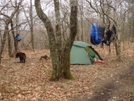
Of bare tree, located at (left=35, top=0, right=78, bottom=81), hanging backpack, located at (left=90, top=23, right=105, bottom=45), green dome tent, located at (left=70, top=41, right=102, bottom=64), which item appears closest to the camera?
bare tree, located at (left=35, top=0, right=78, bottom=81)

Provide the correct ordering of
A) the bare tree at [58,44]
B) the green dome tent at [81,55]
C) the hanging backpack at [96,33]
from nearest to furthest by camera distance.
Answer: the bare tree at [58,44] → the hanging backpack at [96,33] → the green dome tent at [81,55]

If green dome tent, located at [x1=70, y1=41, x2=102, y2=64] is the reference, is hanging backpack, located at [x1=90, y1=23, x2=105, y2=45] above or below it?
above

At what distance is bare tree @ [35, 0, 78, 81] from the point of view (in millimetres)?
6035

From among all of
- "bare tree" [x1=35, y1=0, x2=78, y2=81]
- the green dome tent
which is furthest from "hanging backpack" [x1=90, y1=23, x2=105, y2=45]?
"bare tree" [x1=35, y1=0, x2=78, y2=81]

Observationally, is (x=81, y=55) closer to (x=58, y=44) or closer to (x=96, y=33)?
(x=96, y=33)

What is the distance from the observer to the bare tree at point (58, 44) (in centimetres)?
604

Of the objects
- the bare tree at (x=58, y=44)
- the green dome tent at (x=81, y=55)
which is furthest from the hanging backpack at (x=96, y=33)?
the bare tree at (x=58, y=44)

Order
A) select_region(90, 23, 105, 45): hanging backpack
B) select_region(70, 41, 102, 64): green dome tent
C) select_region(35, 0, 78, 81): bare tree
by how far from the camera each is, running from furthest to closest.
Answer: select_region(70, 41, 102, 64): green dome tent < select_region(90, 23, 105, 45): hanging backpack < select_region(35, 0, 78, 81): bare tree

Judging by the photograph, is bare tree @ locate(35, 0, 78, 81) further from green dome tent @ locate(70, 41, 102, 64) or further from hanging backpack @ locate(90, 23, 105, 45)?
hanging backpack @ locate(90, 23, 105, 45)

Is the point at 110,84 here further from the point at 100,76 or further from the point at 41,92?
the point at 41,92

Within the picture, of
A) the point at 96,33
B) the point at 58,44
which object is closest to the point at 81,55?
the point at 96,33

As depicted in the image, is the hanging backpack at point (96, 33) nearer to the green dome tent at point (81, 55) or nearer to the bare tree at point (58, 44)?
the green dome tent at point (81, 55)

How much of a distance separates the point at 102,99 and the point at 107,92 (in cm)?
67

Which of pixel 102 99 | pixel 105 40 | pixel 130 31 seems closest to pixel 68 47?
pixel 102 99
